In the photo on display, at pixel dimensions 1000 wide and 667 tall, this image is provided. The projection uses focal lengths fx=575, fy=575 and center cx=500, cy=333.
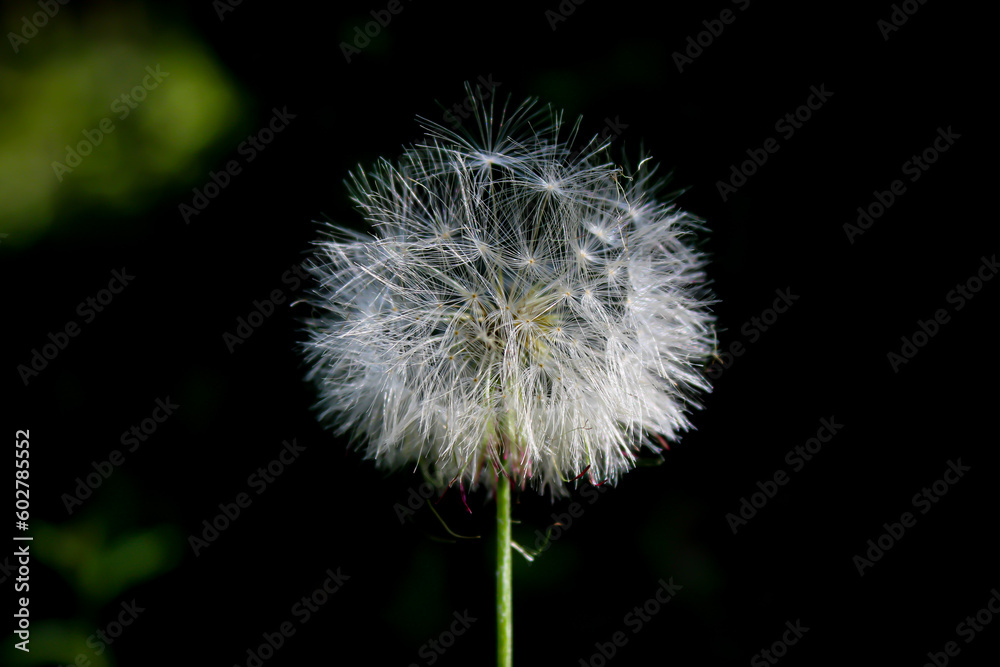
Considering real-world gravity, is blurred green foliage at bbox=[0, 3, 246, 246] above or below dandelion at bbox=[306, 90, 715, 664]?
below

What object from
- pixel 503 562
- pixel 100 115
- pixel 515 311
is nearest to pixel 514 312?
pixel 515 311

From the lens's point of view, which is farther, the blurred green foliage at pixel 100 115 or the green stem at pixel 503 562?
the blurred green foliage at pixel 100 115

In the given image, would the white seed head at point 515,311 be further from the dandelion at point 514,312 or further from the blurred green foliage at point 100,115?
the blurred green foliage at point 100,115

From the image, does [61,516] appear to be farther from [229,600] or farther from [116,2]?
[116,2]

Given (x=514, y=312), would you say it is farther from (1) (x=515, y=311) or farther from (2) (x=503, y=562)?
(2) (x=503, y=562)

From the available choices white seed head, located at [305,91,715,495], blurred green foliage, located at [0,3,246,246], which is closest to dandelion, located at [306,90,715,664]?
white seed head, located at [305,91,715,495]

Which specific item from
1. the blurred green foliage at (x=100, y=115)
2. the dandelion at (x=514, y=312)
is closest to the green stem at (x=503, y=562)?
the dandelion at (x=514, y=312)

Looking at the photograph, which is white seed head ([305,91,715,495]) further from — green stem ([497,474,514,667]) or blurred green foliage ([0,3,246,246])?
blurred green foliage ([0,3,246,246])

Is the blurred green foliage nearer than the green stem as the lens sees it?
No
